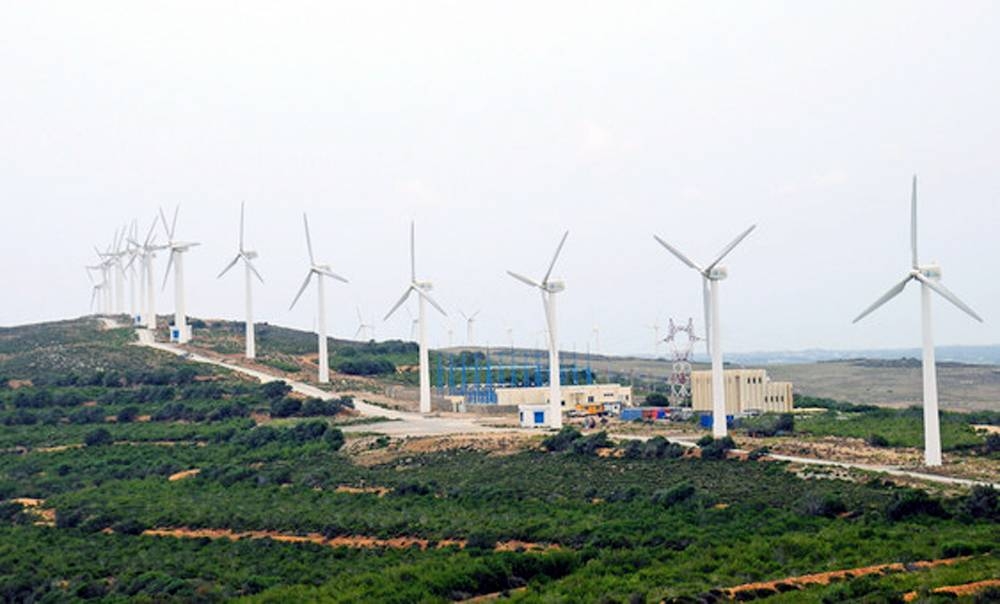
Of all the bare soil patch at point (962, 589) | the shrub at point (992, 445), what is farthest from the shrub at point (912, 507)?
the shrub at point (992, 445)

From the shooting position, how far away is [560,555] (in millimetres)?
43438

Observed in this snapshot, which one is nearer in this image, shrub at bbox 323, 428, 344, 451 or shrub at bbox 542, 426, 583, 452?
shrub at bbox 542, 426, 583, 452

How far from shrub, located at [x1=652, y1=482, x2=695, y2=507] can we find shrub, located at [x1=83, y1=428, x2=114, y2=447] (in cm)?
5564

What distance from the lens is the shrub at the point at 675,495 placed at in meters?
55.8

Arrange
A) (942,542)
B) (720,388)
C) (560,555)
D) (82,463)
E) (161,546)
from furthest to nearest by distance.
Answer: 1. (82,463)
2. (720,388)
3. (161,546)
4. (560,555)
5. (942,542)

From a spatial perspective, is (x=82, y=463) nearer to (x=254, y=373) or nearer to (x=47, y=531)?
(x=47, y=531)

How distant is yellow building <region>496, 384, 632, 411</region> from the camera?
371ft

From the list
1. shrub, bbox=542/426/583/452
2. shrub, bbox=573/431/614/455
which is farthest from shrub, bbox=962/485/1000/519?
shrub, bbox=542/426/583/452

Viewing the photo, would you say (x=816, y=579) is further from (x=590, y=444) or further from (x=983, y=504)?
(x=590, y=444)

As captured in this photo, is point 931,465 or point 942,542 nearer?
point 942,542

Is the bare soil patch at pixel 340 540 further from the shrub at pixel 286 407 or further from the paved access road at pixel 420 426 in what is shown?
the shrub at pixel 286 407

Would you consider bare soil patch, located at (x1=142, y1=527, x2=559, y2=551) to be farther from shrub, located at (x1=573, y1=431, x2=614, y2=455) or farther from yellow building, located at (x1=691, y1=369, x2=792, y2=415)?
yellow building, located at (x1=691, y1=369, x2=792, y2=415)

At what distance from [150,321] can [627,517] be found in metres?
120

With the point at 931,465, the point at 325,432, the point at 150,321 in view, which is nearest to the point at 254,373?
the point at 150,321
